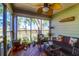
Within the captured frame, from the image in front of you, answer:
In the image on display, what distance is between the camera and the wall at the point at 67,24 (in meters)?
1.41

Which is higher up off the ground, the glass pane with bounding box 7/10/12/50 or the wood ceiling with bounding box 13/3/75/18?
the wood ceiling with bounding box 13/3/75/18

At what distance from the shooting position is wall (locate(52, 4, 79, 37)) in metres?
1.41

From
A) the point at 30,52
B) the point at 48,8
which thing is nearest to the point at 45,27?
the point at 48,8

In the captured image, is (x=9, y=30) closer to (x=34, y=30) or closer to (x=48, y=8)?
(x=34, y=30)

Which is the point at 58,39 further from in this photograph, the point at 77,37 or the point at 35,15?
the point at 35,15

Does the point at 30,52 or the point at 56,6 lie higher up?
the point at 56,6

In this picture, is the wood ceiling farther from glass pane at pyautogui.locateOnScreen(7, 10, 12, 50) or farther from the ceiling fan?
glass pane at pyautogui.locateOnScreen(7, 10, 12, 50)

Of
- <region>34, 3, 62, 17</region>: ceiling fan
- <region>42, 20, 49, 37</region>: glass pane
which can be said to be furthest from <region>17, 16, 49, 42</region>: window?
<region>34, 3, 62, 17</region>: ceiling fan

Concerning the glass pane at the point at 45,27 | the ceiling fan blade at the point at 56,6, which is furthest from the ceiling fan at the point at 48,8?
the glass pane at the point at 45,27

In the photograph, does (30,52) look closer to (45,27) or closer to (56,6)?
(45,27)

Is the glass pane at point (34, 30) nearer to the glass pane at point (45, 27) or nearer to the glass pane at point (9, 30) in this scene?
the glass pane at point (45, 27)

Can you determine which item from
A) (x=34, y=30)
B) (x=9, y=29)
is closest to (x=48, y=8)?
(x=34, y=30)

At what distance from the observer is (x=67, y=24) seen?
4.75 ft

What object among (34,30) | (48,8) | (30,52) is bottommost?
(30,52)
